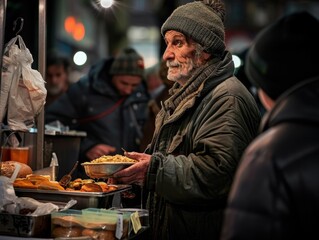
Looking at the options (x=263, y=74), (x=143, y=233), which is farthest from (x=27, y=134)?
(x=263, y=74)

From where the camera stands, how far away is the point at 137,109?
802cm

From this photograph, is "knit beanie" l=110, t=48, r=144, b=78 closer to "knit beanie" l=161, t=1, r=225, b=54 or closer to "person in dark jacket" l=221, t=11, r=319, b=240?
"knit beanie" l=161, t=1, r=225, b=54

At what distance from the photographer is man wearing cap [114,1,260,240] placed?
3.82 m

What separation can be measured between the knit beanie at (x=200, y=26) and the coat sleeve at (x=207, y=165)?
54 centimetres

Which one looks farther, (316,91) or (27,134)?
(27,134)

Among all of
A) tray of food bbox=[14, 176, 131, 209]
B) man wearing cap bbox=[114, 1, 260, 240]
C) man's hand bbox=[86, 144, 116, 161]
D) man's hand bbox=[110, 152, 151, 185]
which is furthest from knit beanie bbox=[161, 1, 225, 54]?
man's hand bbox=[86, 144, 116, 161]

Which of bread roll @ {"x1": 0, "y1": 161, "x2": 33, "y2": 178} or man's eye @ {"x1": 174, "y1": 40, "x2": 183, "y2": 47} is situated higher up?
man's eye @ {"x1": 174, "y1": 40, "x2": 183, "y2": 47}

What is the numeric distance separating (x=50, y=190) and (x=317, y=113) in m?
2.05

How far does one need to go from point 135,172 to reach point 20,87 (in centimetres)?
100

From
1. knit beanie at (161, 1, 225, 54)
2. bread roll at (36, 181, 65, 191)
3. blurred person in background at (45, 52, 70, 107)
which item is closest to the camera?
bread roll at (36, 181, 65, 191)

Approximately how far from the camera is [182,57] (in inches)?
168

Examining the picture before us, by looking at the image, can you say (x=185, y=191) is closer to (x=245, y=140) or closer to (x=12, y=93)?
(x=245, y=140)

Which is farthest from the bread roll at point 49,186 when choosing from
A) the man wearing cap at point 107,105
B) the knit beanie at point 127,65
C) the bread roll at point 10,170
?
the knit beanie at point 127,65

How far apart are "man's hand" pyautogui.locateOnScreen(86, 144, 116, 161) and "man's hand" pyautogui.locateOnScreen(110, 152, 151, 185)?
10.0 ft
